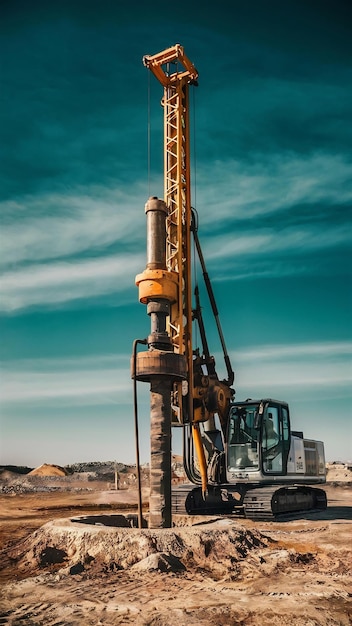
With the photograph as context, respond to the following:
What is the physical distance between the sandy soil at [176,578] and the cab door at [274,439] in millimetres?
4025

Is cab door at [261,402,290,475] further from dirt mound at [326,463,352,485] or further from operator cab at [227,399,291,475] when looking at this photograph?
dirt mound at [326,463,352,485]

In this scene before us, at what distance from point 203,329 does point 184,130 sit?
19.7ft

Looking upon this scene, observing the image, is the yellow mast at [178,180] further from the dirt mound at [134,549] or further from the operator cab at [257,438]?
the dirt mound at [134,549]

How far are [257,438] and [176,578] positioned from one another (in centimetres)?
864

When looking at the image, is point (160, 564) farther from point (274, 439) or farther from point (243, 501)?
point (274, 439)

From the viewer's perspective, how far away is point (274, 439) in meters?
16.8

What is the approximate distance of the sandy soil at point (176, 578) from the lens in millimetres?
6287

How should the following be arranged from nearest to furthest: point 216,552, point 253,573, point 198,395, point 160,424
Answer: point 253,573, point 216,552, point 160,424, point 198,395

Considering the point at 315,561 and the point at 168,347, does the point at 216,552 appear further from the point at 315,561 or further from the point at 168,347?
the point at 168,347

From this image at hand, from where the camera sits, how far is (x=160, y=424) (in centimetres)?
1114

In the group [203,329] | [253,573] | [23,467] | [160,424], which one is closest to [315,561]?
[253,573]

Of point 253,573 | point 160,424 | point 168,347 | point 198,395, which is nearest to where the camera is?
point 253,573

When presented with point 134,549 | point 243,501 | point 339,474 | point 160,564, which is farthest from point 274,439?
point 339,474

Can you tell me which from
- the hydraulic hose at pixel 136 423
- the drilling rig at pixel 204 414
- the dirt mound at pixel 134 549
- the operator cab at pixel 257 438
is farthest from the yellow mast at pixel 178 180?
the dirt mound at pixel 134 549
